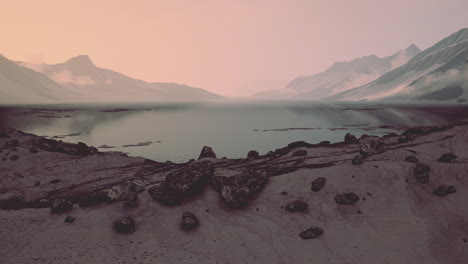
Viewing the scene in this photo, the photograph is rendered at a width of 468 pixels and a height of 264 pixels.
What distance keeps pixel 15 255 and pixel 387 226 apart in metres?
25.9

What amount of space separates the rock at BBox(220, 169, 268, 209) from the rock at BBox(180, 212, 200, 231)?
3.52m

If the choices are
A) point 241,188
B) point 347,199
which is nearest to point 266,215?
point 241,188

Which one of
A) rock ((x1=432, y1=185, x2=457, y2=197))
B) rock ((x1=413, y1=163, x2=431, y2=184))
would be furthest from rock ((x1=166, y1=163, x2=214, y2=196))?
rock ((x1=432, y1=185, x2=457, y2=197))

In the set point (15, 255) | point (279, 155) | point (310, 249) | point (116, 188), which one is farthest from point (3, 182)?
point (310, 249)

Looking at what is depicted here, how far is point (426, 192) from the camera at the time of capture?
2775cm

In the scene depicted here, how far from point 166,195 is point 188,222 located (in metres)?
4.36

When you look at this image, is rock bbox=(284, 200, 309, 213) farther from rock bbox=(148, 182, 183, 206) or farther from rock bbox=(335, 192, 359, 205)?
rock bbox=(148, 182, 183, 206)

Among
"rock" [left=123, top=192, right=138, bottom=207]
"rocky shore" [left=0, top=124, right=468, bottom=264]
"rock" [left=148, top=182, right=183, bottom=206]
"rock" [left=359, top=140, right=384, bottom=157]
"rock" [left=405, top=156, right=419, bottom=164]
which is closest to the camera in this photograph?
"rocky shore" [left=0, top=124, right=468, bottom=264]

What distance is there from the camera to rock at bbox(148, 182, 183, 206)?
2845 cm

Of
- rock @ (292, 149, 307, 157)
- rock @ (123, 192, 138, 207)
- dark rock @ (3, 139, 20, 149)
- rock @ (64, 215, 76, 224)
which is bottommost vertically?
rock @ (64, 215, 76, 224)

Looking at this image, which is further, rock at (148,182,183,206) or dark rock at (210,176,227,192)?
dark rock at (210,176,227,192)

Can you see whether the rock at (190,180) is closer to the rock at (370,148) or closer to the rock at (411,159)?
the rock at (370,148)

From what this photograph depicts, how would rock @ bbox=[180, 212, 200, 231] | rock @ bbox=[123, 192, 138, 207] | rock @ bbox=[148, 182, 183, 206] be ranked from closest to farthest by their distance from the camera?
rock @ bbox=[180, 212, 200, 231] < rock @ bbox=[123, 192, 138, 207] < rock @ bbox=[148, 182, 183, 206]

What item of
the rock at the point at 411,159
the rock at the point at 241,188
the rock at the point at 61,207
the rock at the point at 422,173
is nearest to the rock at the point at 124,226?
the rock at the point at 61,207
